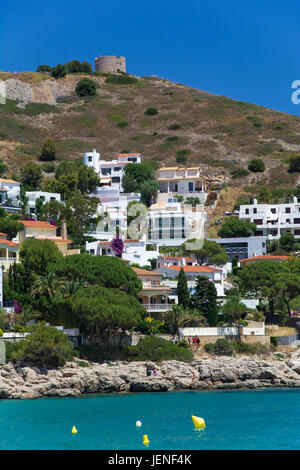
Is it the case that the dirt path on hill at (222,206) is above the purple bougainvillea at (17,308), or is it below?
above

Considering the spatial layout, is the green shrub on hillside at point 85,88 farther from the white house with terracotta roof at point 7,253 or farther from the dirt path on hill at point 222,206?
the white house with terracotta roof at point 7,253

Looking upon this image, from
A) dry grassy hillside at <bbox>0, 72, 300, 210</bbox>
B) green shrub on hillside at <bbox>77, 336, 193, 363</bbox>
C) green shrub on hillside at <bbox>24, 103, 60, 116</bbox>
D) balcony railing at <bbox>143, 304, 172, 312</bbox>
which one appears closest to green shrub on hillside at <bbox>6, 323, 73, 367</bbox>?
green shrub on hillside at <bbox>77, 336, 193, 363</bbox>

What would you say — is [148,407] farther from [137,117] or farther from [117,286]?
[137,117]

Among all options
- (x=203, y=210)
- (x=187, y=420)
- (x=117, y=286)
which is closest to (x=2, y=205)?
(x=203, y=210)

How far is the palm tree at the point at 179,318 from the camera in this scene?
5534cm

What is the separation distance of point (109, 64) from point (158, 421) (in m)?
144

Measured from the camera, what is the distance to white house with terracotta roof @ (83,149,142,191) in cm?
10231

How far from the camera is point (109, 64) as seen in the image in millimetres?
173500

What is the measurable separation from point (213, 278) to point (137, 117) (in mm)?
82920

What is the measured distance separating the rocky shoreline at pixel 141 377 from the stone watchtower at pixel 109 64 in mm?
128716

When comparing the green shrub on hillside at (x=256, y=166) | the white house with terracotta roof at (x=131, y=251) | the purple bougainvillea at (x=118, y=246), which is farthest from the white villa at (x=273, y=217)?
the purple bougainvillea at (x=118, y=246)

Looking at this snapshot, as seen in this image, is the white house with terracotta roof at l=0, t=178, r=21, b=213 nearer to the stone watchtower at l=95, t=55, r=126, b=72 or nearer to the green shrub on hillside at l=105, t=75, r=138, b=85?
the green shrub on hillside at l=105, t=75, r=138, b=85

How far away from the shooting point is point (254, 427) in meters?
36.3

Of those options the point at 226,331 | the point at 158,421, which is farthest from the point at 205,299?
the point at 158,421
